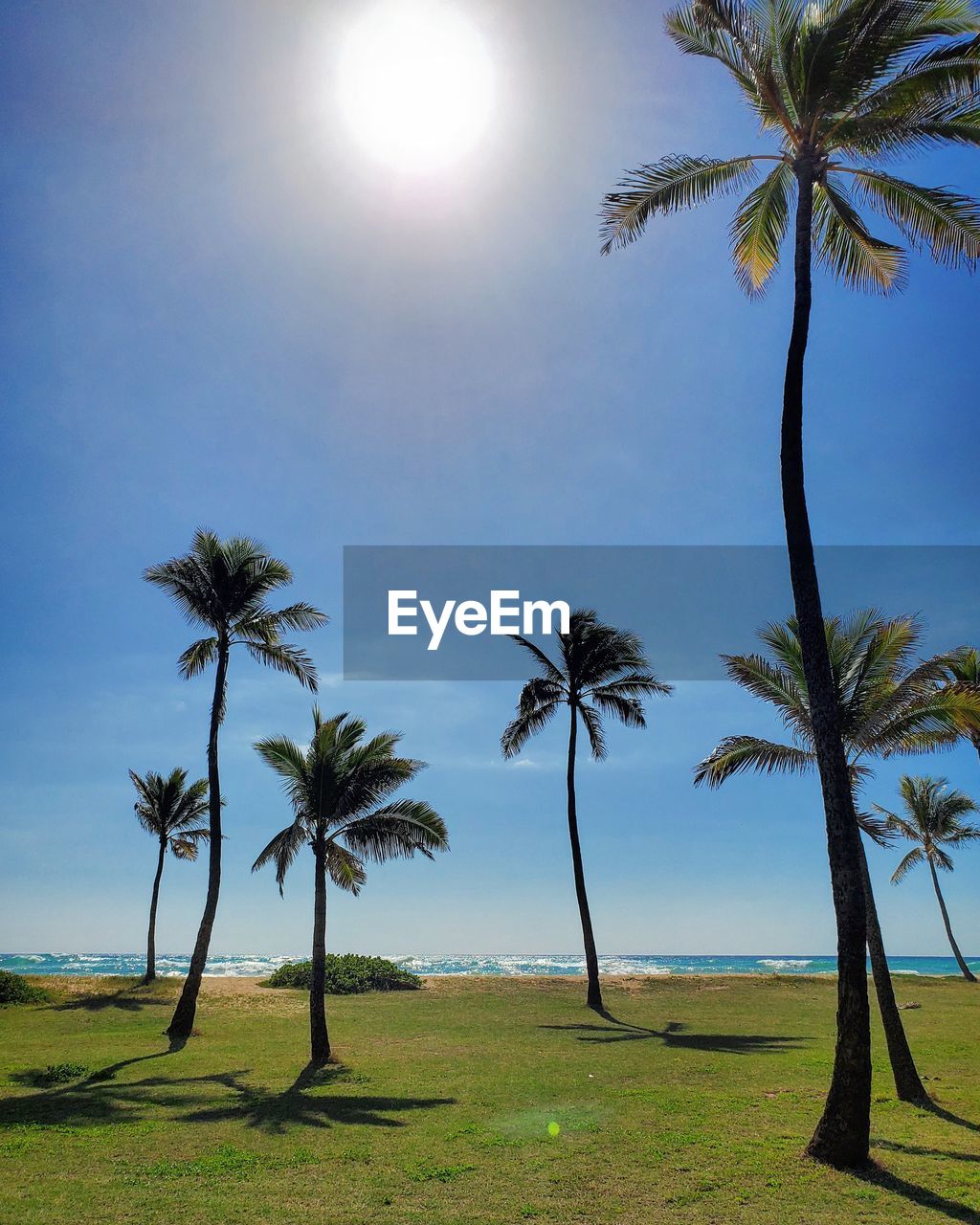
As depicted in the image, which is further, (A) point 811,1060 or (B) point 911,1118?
(A) point 811,1060

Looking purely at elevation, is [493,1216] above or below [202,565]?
below

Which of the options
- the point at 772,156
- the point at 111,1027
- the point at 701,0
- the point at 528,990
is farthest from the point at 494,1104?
the point at 528,990

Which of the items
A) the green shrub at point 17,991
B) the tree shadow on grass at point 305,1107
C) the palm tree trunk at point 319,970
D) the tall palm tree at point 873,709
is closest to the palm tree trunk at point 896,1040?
the tall palm tree at point 873,709

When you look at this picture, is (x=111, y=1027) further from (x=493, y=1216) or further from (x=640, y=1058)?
(x=493, y=1216)

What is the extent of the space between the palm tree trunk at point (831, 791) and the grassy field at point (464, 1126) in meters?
0.65

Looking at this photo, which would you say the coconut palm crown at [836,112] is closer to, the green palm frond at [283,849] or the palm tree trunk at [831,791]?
the palm tree trunk at [831,791]

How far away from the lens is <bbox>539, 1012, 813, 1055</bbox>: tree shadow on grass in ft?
63.6

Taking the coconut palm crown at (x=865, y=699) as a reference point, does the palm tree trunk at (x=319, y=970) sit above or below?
below

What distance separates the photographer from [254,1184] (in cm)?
880

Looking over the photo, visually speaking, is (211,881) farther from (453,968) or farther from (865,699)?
(453,968)

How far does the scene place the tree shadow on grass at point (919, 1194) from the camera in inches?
313

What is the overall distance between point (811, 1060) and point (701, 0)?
70.0ft

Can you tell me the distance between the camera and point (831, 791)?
35.8 ft

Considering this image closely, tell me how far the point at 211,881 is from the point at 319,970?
20.6ft
